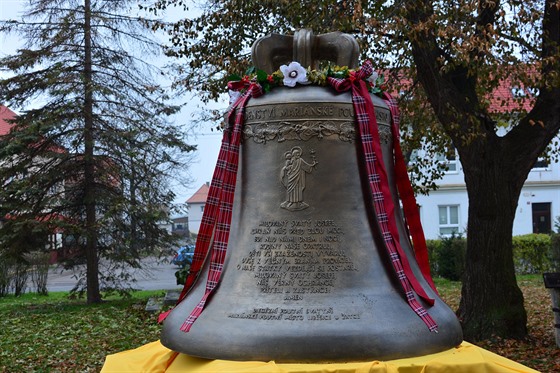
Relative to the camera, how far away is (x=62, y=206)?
715 inches

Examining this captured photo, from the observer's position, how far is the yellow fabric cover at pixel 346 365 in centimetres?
357

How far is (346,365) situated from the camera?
3602 millimetres

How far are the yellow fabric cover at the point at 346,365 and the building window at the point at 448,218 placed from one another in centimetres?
3011

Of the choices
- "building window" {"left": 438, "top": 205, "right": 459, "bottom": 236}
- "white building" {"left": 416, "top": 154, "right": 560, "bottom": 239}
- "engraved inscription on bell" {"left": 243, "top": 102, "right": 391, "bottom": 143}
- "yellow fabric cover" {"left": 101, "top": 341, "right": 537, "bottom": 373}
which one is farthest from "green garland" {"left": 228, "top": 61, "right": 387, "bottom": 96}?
"building window" {"left": 438, "top": 205, "right": 459, "bottom": 236}

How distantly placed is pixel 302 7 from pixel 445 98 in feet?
7.67

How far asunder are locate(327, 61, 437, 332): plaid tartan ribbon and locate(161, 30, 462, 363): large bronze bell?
56mm

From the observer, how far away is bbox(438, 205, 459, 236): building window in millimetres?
33688

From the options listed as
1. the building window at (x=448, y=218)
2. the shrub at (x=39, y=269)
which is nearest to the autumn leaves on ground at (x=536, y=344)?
the shrub at (x=39, y=269)

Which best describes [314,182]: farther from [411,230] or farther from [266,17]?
[266,17]

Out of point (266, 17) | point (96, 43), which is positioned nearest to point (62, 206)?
point (96, 43)

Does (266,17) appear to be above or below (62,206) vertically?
above

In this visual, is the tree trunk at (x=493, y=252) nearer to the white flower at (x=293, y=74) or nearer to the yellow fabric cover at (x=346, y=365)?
the yellow fabric cover at (x=346, y=365)

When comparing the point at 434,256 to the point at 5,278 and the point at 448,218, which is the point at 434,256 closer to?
the point at 448,218

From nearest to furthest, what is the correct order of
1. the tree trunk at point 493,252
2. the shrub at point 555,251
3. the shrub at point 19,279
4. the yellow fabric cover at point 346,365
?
1. the yellow fabric cover at point 346,365
2. the tree trunk at point 493,252
3. the shrub at point 555,251
4. the shrub at point 19,279
